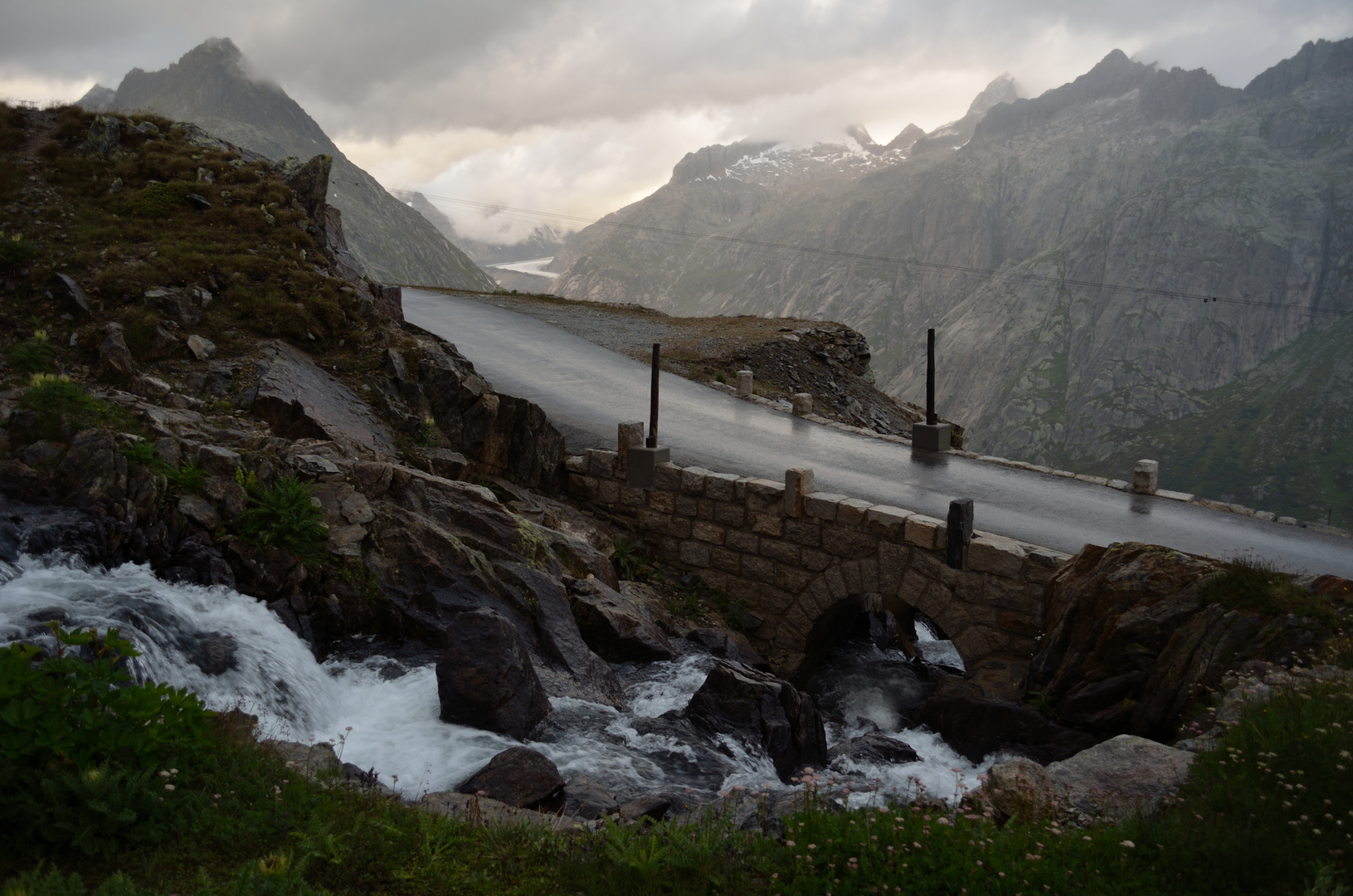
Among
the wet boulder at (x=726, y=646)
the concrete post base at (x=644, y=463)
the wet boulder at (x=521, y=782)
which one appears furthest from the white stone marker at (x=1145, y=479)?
the wet boulder at (x=521, y=782)

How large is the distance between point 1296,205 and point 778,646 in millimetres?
239232

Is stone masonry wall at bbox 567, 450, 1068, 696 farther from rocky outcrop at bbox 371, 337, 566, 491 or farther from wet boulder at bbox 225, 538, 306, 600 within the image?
wet boulder at bbox 225, 538, 306, 600

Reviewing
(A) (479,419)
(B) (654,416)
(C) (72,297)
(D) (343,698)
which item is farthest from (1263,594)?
(C) (72,297)

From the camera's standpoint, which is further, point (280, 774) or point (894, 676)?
point (894, 676)

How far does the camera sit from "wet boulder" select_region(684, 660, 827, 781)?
925 centimetres

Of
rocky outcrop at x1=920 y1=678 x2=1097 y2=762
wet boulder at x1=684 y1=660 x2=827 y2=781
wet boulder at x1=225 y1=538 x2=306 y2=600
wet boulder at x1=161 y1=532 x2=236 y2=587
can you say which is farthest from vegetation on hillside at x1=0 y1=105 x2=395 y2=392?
rocky outcrop at x1=920 y1=678 x2=1097 y2=762

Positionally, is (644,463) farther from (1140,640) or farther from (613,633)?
(1140,640)

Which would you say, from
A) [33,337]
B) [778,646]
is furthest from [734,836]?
[33,337]

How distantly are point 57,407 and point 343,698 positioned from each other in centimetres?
466

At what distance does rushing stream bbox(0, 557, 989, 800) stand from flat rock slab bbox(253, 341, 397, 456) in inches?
156

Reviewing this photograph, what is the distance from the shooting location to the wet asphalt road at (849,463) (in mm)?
11914

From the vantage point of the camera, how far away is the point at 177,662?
7.47m

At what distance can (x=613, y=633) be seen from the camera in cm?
1109

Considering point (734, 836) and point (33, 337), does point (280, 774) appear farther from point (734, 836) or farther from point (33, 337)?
point (33, 337)
